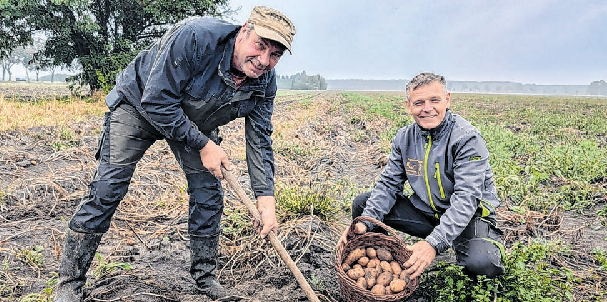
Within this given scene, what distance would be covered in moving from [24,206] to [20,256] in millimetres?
1131

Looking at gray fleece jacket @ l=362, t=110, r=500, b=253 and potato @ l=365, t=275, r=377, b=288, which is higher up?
gray fleece jacket @ l=362, t=110, r=500, b=253

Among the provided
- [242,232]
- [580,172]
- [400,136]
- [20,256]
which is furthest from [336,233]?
[580,172]

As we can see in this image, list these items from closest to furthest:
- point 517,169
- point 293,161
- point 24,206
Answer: point 24,206, point 517,169, point 293,161

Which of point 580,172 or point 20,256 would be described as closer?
point 20,256

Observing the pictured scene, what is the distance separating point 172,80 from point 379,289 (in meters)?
1.68

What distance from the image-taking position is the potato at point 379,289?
2.45 metres

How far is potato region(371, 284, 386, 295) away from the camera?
245 centimetres

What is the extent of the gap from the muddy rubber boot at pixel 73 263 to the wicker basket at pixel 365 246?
4.71 feet

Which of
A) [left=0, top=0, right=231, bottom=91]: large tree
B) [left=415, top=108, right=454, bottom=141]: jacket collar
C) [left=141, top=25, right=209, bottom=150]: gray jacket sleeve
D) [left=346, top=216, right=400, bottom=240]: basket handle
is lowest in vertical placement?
[left=346, top=216, right=400, bottom=240]: basket handle

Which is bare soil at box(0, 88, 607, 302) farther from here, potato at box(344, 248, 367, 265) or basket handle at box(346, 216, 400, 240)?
basket handle at box(346, 216, 400, 240)

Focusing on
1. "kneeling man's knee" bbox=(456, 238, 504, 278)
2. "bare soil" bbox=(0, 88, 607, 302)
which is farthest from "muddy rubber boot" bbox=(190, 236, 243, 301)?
"kneeling man's knee" bbox=(456, 238, 504, 278)

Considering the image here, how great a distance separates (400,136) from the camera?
2.99 metres

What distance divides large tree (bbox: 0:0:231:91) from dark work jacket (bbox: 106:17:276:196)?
15.0m

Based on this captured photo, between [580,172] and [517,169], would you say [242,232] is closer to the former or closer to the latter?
[517,169]
